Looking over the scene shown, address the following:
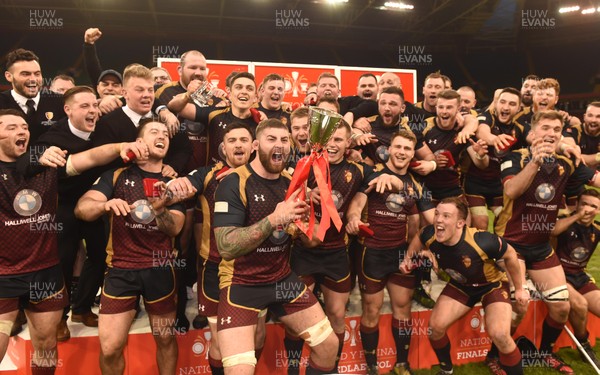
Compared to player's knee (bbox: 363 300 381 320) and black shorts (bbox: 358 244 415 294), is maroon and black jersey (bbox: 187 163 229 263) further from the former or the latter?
player's knee (bbox: 363 300 381 320)

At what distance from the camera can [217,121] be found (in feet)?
15.8

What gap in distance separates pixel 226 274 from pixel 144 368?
5.07 feet

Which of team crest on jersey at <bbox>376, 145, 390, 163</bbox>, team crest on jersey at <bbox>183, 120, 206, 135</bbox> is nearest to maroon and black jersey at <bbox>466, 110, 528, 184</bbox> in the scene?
team crest on jersey at <bbox>376, 145, 390, 163</bbox>

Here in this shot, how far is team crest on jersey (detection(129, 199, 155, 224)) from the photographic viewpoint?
3.74m

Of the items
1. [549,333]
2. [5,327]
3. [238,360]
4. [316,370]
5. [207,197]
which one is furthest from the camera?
[549,333]

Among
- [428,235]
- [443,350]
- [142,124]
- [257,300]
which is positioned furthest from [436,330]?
[142,124]

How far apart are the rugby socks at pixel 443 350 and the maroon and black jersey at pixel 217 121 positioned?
286 cm

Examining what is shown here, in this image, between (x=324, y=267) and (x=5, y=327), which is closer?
(x=5, y=327)

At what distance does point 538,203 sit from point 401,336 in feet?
6.73

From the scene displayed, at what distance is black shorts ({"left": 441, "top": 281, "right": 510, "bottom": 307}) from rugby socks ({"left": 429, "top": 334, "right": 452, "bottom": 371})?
0.41 meters

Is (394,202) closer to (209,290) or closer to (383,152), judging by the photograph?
(383,152)

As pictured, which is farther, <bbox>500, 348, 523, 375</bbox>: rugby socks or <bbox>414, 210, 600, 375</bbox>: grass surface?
<bbox>414, 210, 600, 375</bbox>: grass surface

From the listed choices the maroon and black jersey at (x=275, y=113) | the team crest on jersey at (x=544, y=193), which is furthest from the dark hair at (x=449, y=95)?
the maroon and black jersey at (x=275, y=113)

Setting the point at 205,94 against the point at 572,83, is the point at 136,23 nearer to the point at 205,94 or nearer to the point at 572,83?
the point at 205,94
